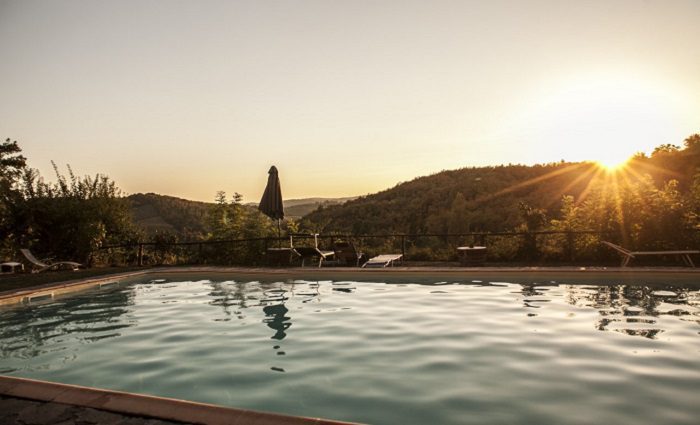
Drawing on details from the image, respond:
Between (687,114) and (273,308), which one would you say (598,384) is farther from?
(687,114)

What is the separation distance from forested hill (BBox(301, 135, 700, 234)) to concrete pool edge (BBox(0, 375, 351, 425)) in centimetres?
1982

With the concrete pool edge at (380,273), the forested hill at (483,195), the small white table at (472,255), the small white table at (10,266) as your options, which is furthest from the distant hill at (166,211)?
the small white table at (472,255)

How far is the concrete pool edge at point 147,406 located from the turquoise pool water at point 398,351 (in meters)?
1.13

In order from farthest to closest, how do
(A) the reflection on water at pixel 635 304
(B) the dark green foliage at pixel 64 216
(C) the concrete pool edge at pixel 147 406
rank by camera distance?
(B) the dark green foliage at pixel 64 216 → (A) the reflection on water at pixel 635 304 → (C) the concrete pool edge at pixel 147 406

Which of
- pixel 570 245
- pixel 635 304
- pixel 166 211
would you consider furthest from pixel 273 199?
pixel 166 211

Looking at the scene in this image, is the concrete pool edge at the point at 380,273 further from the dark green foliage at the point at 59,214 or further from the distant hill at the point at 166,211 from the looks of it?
the distant hill at the point at 166,211

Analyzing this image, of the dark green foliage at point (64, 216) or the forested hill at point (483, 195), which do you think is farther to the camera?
the forested hill at point (483, 195)

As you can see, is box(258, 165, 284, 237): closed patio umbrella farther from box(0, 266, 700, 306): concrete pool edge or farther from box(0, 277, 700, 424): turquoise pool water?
box(0, 277, 700, 424): turquoise pool water

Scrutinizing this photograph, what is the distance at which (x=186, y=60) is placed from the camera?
12680mm

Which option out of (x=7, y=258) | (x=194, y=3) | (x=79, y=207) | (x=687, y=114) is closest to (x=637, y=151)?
(x=687, y=114)

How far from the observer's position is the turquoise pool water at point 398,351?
4.00m

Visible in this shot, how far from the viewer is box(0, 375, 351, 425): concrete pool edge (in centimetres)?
272

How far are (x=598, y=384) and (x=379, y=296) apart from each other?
4.73 metres

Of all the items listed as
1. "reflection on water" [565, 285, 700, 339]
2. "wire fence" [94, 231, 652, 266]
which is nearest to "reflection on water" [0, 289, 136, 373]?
"wire fence" [94, 231, 652, 266]
